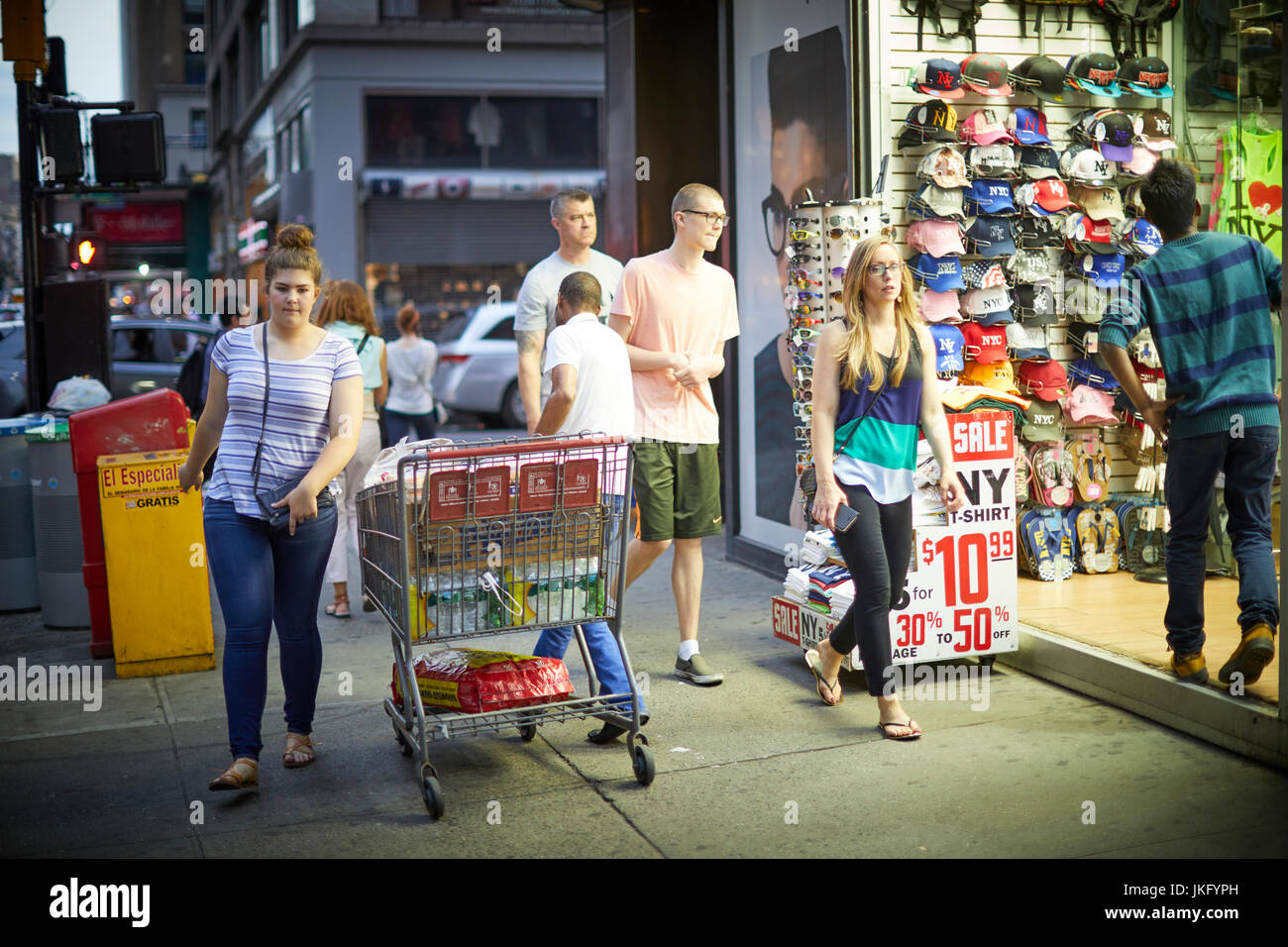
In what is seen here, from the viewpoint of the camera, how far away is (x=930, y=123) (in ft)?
22.7

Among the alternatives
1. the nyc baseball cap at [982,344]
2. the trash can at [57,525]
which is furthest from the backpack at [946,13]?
the trash can at [57,525]

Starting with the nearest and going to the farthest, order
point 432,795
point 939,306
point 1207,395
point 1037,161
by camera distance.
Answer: point 432,795
point 1207,395
point 939,306
point 1037,161

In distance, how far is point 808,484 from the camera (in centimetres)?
528

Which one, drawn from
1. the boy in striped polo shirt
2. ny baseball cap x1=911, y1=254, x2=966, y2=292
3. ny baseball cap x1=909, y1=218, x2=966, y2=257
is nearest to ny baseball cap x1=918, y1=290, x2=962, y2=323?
ny baseball cap x1=911, y1=254, x2=966, y2=292

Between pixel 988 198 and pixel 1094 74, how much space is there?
984mm

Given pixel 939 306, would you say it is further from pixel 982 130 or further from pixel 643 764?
pixel 643 764

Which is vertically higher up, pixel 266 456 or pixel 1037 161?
pixel 1037 161

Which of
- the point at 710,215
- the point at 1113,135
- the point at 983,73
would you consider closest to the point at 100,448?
the point at 710,215

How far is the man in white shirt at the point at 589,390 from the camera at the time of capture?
17.1 ft

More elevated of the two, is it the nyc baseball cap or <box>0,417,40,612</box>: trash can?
the nyc baseball cap

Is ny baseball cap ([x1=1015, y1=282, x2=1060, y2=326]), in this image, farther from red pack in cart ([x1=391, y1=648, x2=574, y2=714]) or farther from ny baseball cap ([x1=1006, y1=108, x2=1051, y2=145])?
red pack in cart ([x1=391, y1=648, x2=574, y2=714])

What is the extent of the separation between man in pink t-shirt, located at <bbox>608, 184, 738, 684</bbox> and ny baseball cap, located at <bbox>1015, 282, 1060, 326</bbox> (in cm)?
211

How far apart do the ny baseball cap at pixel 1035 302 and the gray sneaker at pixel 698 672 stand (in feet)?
8.90

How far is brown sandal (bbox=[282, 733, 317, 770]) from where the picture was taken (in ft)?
16.7
